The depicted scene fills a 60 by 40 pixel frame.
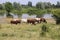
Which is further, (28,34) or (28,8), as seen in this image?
(28,8)

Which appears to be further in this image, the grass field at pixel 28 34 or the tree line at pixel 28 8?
the tree line at pixel 28 8

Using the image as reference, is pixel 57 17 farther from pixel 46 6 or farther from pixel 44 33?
pixel 46 6

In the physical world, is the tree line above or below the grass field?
below

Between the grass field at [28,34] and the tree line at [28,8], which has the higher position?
the grass field at [28,34]

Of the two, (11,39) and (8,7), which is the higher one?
(11,39)

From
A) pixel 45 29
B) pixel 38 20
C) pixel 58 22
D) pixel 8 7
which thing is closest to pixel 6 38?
pixel 45 29

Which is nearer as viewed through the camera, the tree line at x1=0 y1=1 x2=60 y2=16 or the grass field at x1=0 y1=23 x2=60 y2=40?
the grass field at x1=0 y1=23 x2=60 y2=40

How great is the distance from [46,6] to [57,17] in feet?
202

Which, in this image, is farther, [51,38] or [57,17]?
[57,17]

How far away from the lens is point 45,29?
14680 mm

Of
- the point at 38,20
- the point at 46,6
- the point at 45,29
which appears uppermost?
the point at 45,29

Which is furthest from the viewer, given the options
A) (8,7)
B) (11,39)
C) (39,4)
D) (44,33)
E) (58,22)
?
(39,4)

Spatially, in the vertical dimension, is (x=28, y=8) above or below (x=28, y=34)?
below

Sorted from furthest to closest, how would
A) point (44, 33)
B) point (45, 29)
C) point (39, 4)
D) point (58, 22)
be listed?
point (39, 4) < point (58, 22) < point (45, 29) < point (44, 33)
